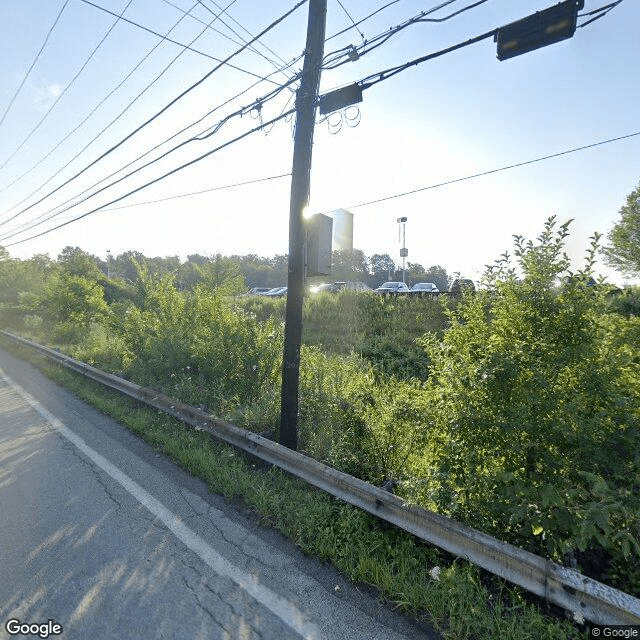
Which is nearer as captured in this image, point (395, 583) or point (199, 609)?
point (199, 609)

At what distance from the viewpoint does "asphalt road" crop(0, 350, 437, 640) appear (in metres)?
2.44

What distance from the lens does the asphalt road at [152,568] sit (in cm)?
244

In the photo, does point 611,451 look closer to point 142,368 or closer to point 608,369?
point 608,369

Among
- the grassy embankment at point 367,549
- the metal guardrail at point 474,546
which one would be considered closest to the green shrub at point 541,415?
the metal guardrail at point 474,546

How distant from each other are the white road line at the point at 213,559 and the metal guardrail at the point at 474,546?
1.08m

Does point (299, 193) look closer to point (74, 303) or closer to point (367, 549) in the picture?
point (367, 549)

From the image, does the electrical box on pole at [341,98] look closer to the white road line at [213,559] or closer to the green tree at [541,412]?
the green tree at [541,412]

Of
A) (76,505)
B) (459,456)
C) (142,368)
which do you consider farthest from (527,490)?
(142,368)

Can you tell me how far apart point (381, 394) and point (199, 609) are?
364 cm

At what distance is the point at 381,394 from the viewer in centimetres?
567

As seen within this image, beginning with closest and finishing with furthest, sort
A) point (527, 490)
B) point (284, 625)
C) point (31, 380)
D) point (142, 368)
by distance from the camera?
point (284, 625) < point (527, 490) < point (142, 368) < point (31, 380)

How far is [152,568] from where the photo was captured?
291cm

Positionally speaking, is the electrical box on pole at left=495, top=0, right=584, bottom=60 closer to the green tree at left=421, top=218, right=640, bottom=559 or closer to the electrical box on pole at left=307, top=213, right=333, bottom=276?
the green tree at left=421, top=218, right=640, bottom=559

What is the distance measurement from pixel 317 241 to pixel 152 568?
153 inches
